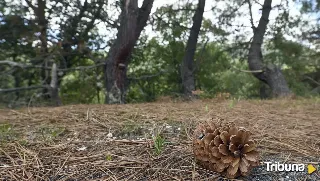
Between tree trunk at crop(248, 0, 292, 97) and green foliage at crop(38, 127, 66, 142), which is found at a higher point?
tree trunk at crop(248, 0, 292, 97)

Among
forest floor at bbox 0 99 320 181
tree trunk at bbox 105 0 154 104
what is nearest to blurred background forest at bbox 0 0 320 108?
tree trunk at bbox 105 0 154 104

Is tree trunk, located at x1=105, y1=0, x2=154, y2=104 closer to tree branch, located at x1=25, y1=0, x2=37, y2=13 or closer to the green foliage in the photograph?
tree branch, located at x1=25, y1=0, x2=37, y2=13

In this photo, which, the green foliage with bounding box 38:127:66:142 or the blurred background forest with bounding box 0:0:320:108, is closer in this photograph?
the green foliage with bounding box 38:127:66:142

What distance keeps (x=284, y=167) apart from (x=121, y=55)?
2.87 meters

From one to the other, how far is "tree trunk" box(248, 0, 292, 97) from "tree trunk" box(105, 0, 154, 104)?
8.61 ft

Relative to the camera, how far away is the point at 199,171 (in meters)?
1.02

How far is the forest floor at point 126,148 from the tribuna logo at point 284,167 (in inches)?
0.8

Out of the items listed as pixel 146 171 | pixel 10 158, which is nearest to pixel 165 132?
pixel 146 171

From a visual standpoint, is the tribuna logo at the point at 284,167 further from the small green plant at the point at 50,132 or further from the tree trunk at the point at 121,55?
the tree trunk at the point at 121,55

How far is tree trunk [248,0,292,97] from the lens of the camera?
15.9ft

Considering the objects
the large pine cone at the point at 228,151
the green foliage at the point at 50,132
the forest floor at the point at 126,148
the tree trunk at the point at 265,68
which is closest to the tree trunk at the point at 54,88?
the forest floor at the point at 126,148

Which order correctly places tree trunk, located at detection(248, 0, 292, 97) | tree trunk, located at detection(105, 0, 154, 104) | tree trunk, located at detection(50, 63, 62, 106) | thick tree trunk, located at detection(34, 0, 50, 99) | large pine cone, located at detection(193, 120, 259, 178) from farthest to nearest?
tree trunk, located at detection(248, 0, 292, 97), thick tree trunk, located at detection(34, 0, 50, 99), tree trunk, located at detection(105, 0, 154, 104), tree trunk, located at detection(50, 63, 62, 106), large pine cone, located at detection(193, 120, 259, 178)

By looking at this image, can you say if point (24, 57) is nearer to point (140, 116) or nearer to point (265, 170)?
point (140, 116)

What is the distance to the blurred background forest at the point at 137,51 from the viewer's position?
12.2 feet
